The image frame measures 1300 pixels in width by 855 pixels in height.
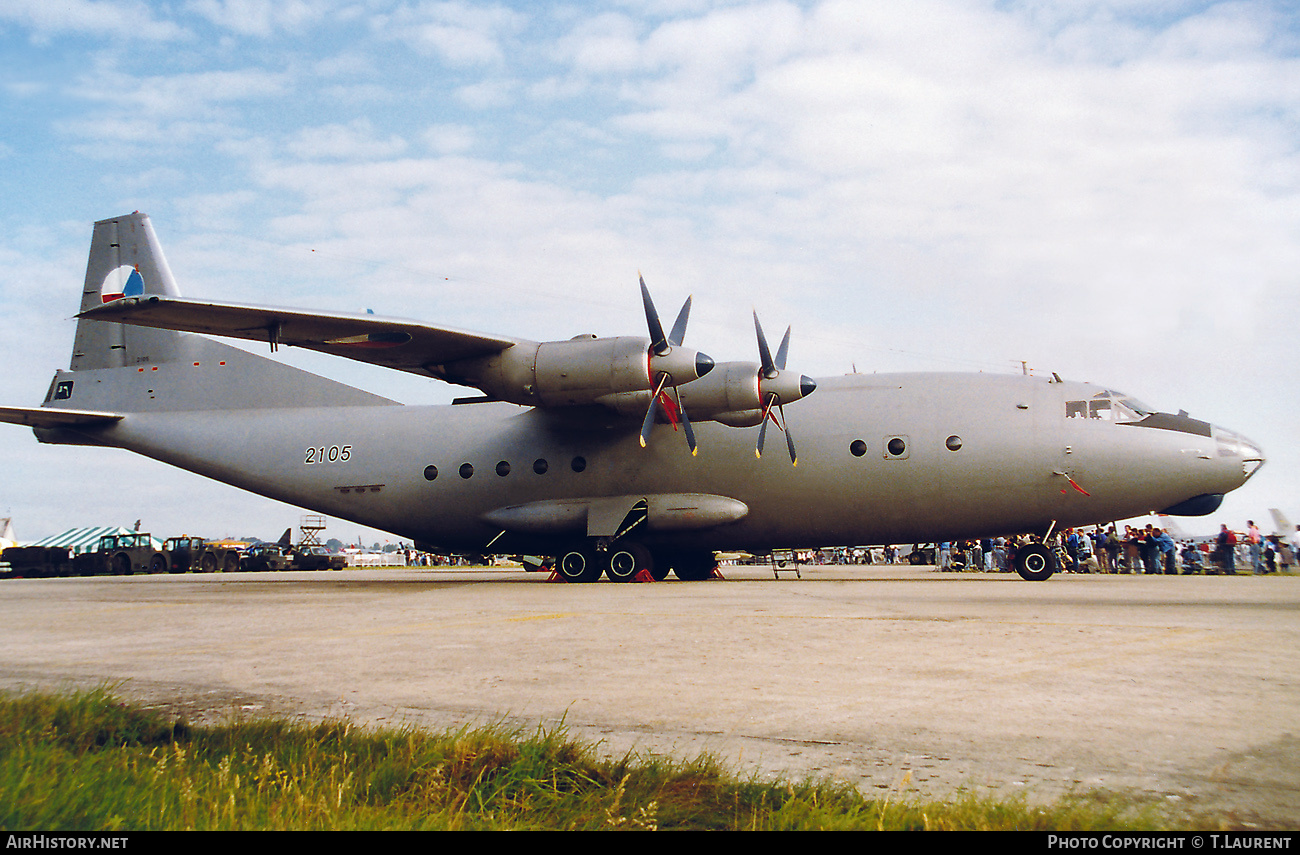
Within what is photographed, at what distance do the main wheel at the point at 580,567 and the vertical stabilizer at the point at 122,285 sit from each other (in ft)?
43.6

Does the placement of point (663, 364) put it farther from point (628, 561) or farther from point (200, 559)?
point (200, 559)

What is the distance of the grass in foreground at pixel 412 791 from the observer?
2518 millimetres

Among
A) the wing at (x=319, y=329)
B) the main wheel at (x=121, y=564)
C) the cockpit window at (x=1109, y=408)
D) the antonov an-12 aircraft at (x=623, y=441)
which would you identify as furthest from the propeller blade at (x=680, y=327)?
the main wheel at (x=121, y=564)

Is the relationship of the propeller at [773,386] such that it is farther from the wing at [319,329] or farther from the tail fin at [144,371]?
the tail fin at [144,371]

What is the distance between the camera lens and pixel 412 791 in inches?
113

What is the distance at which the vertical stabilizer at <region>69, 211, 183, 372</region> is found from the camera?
78.2 ft

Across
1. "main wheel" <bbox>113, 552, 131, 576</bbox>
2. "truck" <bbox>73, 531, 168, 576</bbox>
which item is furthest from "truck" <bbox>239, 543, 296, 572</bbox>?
"main wheel" <bbox>113, 552, 131, 576</bbox>

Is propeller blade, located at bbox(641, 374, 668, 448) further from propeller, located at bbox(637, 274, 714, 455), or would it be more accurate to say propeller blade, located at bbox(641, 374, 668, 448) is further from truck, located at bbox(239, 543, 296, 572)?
truck, located at bbox(239, 543, 296, 572)

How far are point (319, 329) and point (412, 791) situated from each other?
602 inches

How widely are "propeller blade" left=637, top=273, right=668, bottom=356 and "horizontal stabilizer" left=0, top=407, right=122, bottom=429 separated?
629 inches

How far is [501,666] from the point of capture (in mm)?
5910

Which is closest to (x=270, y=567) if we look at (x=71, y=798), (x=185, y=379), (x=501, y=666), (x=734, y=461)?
(x=185, y=379)
